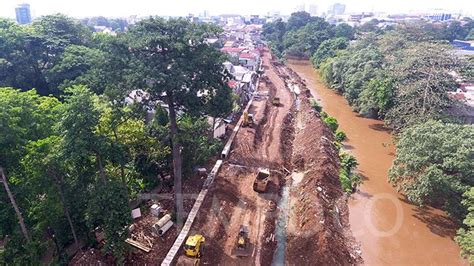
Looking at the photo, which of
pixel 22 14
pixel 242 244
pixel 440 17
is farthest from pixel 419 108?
pixel 440 17

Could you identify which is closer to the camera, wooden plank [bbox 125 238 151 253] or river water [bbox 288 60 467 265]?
wooden plank [bbox 125 238 151 253]

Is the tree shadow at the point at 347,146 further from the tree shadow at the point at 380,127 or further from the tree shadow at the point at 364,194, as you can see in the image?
the tree shadow at the point at 364,194

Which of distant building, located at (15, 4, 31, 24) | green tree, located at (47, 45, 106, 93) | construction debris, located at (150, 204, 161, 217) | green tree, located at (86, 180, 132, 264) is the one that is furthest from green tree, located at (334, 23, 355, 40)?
distant building, located at (15, 4, 31, 24)

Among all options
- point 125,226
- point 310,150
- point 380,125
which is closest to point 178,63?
point 125,226

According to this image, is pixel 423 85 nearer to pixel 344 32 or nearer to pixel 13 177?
pixel 13 177

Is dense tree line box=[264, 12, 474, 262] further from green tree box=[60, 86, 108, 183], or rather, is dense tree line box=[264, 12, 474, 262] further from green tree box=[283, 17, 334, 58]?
green tree box=[283, 17, 334, 58]

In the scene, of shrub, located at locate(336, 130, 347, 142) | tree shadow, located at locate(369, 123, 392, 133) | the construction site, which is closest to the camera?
the construction site

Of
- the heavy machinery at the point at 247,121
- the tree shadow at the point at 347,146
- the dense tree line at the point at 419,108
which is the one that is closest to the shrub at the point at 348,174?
the dense tree line at the point at 419,108
